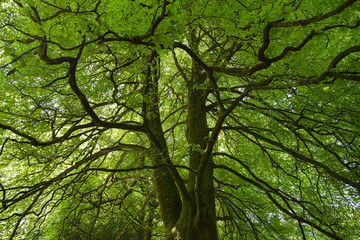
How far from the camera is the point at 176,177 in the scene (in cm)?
327

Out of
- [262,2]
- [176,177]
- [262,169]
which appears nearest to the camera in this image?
[262,2]

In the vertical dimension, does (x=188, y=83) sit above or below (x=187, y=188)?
above

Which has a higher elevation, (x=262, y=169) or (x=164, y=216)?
(x=262, y=169)

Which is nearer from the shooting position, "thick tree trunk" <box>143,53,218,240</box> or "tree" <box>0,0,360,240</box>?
"tree" <box>0,0,360,240</box>

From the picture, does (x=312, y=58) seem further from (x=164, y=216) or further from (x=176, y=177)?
(x=164, y=216)

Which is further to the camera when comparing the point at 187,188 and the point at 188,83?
the point at 188,83

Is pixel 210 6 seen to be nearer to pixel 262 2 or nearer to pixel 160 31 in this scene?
pixel 262 2

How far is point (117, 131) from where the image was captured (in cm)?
824

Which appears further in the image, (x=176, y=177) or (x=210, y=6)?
(x=176, y=177)

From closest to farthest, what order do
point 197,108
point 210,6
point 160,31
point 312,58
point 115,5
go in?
point 160,31
point 115,5
point 210,6
point 312,58
point 197,108

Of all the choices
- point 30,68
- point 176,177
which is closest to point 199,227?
point 176,177

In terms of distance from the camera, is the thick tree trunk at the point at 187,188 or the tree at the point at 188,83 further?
the thick tree trunk at the point at 187,188

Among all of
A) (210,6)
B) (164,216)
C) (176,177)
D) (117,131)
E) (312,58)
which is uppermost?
(117,131)

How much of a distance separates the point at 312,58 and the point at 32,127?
17.8 feet
